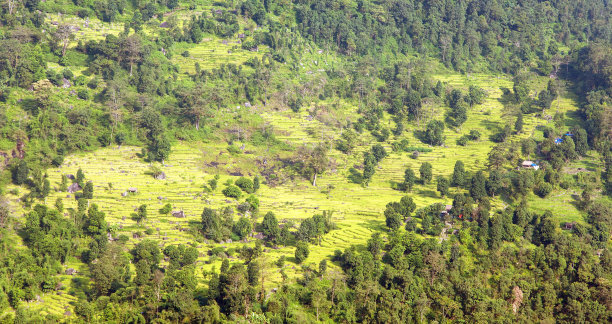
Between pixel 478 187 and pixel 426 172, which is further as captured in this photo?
pixel 426 172

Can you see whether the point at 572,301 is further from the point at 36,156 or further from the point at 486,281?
the point at 36,156

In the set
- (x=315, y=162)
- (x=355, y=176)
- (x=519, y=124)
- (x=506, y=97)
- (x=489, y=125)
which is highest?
(x=506, y=97)

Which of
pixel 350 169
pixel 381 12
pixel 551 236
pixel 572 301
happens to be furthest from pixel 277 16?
pixel 572 301

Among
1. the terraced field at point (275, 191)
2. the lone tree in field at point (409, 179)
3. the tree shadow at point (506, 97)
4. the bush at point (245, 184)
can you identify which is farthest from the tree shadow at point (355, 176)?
the tree shadow at point (506, 97)

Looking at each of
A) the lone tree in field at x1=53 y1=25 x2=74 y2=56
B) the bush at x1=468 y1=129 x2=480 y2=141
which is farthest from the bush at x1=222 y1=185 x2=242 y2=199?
the bush at x1=468 y1=129 x2=480 y2=141

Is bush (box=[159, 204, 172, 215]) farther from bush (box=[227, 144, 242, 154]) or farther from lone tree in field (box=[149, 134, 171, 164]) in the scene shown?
bush (box=[227, 144, 242, 154])

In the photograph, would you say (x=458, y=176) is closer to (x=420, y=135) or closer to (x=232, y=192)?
(x=420, y=135)

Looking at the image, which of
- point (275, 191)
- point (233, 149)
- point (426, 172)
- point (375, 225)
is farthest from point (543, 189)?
point (233, 149)
